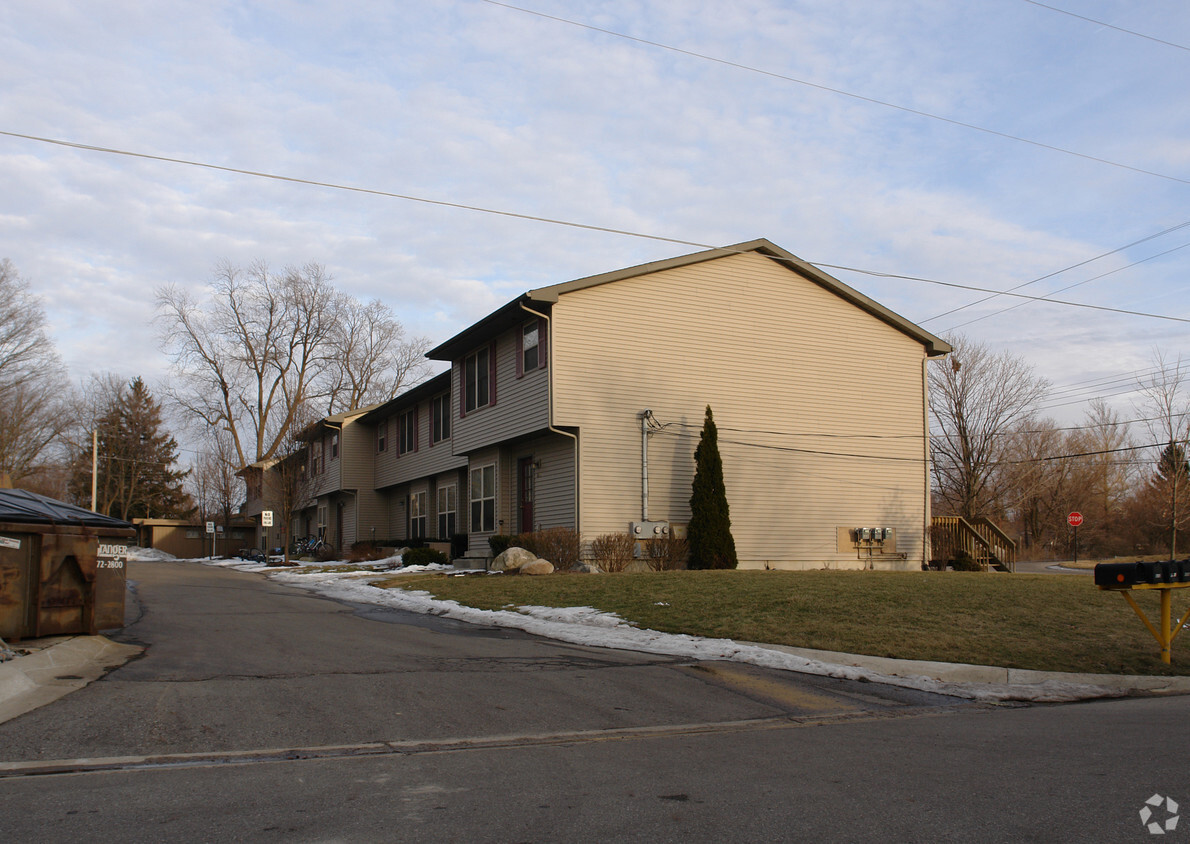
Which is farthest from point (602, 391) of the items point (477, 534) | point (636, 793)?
point (636, 793)

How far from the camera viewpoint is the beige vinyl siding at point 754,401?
72.2 feet

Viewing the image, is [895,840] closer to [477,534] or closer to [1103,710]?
[1103,710]

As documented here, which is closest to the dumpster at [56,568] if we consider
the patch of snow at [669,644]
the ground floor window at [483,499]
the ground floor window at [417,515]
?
the patch of snow at [669,644]

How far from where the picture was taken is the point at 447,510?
31.5 m

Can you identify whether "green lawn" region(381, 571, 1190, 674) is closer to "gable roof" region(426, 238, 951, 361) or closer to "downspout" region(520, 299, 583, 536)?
"downspout" region(520, 299, 583, 536)

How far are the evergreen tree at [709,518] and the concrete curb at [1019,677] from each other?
36.5 feet

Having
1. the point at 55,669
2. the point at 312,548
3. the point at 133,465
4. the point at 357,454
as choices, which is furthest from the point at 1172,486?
the point at 133,465

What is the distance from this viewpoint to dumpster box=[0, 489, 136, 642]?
9.06 meters

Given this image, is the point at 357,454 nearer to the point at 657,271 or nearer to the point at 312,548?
the point at 312,548

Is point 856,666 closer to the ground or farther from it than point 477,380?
closer to the ground

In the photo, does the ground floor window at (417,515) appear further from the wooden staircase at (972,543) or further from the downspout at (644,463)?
the wooden staircase at (972,543)

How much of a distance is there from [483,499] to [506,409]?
135 inches

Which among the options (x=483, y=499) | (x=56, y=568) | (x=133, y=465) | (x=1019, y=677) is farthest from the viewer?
(x=133, y=465)

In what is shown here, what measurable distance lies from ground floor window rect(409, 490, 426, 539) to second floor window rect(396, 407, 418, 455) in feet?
6.09
